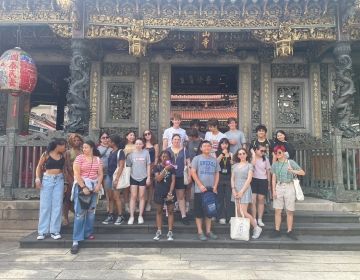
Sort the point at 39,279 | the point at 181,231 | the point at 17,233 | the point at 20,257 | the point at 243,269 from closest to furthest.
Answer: the point at 39,279 < the point at 243,269 < the point at 20,257 < the point at 181,231 < the point at 17,233

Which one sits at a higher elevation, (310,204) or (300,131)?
(300,131)

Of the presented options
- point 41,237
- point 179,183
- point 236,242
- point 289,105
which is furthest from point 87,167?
point 289,105

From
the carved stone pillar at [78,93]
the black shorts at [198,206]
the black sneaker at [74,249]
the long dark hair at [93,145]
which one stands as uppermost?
the carved stone pillar at [78,93]

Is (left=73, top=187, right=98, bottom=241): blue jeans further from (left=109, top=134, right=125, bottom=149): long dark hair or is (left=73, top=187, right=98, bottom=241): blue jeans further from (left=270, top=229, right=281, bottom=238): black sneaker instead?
(left=270, top=229, right=281, bottom=238): black sneaker

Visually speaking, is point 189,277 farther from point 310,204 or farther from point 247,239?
point 310,204

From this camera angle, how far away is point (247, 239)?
5789 millimetres

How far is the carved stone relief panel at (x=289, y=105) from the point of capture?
31.2 feet

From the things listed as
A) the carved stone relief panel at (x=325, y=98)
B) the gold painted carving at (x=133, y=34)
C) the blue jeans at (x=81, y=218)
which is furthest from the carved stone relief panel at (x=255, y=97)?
the blue jeans at (x=81, y=218)

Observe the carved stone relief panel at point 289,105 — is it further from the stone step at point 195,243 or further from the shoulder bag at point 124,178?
the shoulder bag at point 124,178

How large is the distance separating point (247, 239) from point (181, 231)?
1158 millimetres

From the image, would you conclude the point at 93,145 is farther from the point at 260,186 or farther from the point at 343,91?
the point at 343,91

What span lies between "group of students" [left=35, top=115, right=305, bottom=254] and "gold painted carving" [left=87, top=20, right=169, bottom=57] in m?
2.23

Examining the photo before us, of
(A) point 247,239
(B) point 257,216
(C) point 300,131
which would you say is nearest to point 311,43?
(C) point 300,131

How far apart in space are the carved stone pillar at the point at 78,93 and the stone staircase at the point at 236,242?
6.14ft
